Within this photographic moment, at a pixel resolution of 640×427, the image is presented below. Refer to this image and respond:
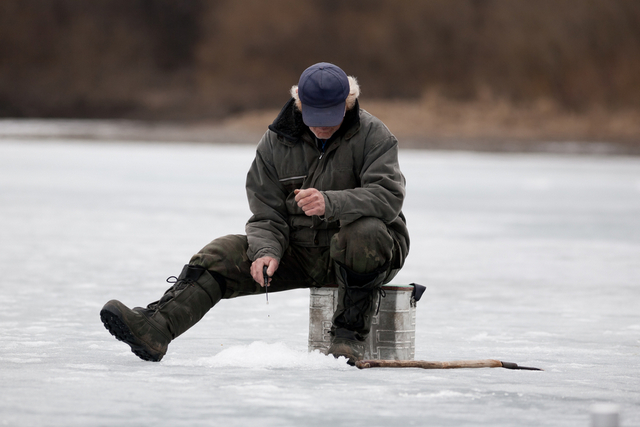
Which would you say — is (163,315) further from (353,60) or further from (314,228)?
(353,60)

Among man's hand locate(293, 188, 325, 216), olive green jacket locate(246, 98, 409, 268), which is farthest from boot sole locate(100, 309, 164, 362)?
man's hand locate(293, 188, 325, 216)

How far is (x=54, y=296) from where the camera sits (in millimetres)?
5059

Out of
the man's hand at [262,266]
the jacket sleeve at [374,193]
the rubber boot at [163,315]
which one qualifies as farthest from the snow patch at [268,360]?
the jacket sleeve at [374,193]

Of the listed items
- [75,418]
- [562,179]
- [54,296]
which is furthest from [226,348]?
[562,179]

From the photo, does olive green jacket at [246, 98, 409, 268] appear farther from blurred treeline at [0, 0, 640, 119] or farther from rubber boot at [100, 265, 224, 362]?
blurred treeline at [0, 0, 640, 119]

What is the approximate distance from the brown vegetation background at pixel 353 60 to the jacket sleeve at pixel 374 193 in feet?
157

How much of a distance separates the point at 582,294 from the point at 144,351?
2897 millimetres

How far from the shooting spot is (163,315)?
3498mm

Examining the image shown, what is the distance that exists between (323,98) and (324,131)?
15 cm

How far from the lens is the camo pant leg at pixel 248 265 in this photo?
3.59 metres

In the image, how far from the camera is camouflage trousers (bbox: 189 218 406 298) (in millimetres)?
3451

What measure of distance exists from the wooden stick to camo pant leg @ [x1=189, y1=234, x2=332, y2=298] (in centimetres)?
39

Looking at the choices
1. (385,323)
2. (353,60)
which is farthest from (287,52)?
(385,323)

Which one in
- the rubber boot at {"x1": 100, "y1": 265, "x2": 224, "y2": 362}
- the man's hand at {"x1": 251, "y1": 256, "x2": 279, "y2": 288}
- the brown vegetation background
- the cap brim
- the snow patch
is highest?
the brown vegetation background
